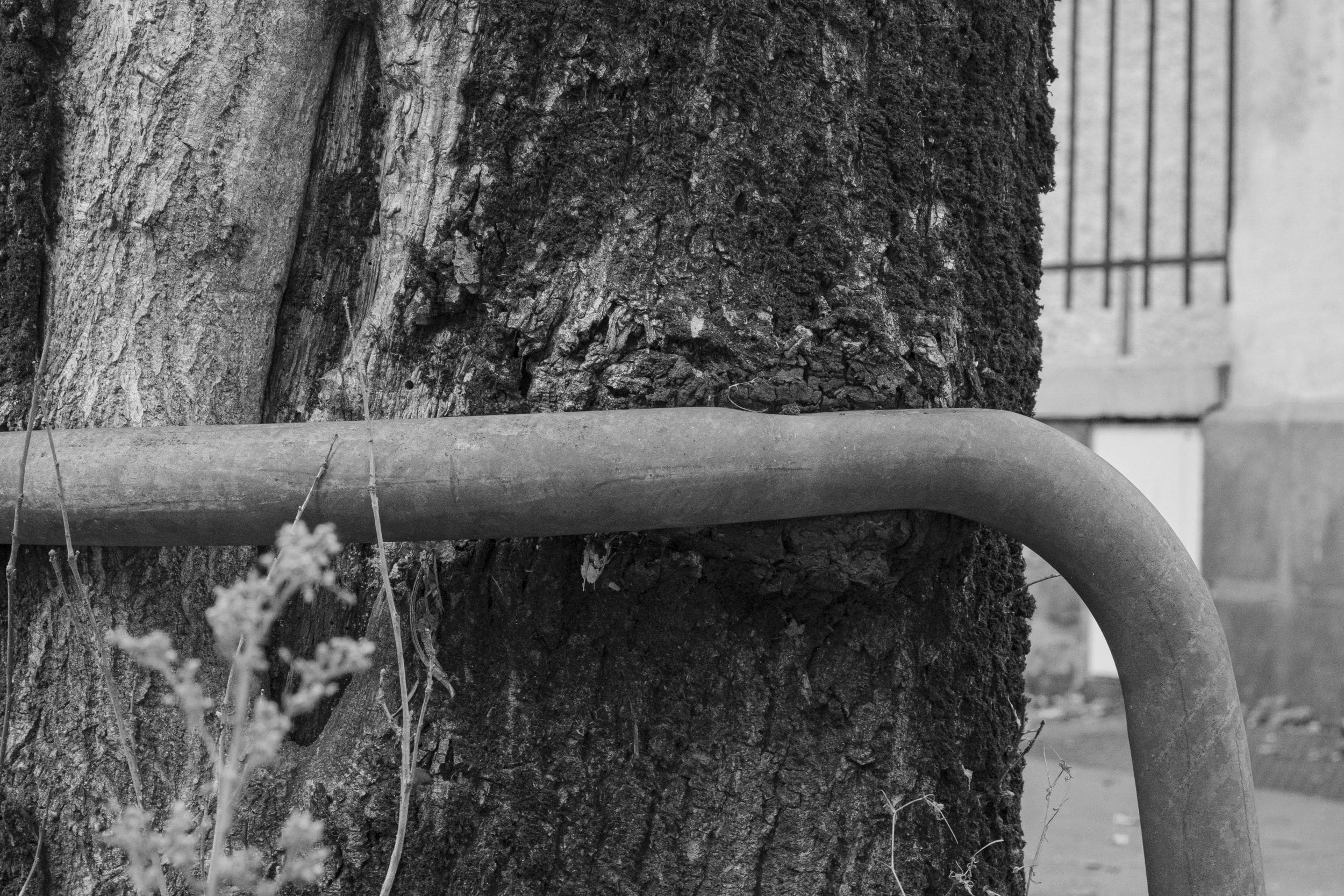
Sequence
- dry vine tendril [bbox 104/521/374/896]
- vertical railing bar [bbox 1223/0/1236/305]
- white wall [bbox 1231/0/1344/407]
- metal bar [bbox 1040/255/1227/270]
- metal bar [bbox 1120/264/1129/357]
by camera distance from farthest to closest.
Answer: metal bar [bbox 1120/264/1129/357] < metal bar [bbox 1040/255/1227/270] < vertical railing bar [bbox 1223/0/1236/305] < white wall [bbox 1231/0/1344/407] < dry vine tendril [bbox 104/521/374/896]

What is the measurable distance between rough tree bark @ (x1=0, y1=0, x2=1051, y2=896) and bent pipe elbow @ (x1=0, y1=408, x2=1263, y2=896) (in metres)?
0.09

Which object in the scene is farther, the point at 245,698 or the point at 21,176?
the point at 21,176

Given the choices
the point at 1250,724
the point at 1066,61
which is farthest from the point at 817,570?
the point at 1066,61

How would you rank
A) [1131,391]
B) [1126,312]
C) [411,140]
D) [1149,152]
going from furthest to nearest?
[1126,312] → [1131,391] → [1149,152] → [411,140]

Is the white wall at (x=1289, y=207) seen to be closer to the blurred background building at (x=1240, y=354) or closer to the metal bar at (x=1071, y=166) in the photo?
the blurred background building at (x=1240, y=354)

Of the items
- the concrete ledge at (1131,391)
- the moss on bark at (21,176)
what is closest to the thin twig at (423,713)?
the moss on bark at (21,176)

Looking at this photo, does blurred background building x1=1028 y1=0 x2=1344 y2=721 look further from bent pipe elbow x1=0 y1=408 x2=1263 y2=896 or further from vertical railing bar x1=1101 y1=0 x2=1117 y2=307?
bent pipe elbow x1=0 y1=408 x2=1263 y2=896

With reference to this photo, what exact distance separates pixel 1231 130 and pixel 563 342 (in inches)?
233

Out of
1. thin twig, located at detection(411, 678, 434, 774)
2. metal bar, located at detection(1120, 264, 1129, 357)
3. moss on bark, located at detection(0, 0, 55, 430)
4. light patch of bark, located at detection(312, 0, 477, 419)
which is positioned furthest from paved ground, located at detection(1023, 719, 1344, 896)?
moss on bark, located at detection(0, 0, 55, 430)

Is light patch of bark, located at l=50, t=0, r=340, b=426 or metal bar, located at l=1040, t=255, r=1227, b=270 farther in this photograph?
metal bar, located at l=1040, t=255, r=1227, b=270

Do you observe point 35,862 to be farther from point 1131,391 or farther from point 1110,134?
point 1110,134

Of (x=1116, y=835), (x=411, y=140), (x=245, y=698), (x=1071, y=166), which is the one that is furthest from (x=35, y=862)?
(x=1071, y=166)

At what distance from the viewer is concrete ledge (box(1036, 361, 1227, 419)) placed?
243 inches

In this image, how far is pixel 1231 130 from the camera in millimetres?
6090
